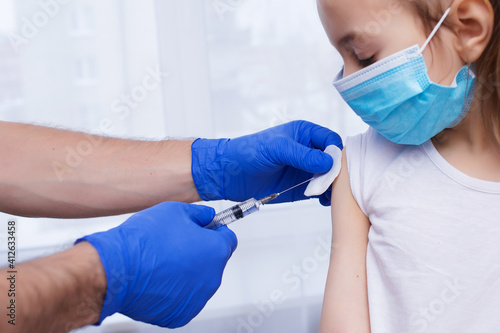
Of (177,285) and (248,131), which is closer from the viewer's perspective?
(177,285)

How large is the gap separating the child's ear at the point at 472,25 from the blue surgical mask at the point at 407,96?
3cm

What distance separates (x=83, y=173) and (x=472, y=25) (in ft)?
3.51

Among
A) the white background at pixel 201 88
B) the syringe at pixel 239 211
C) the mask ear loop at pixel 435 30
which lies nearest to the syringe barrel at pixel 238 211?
the syringe at pixel 239 211

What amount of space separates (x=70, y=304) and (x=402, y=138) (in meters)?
0.75

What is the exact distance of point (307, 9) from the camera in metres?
1.79

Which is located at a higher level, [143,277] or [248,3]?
[248,3]

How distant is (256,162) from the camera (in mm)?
1275

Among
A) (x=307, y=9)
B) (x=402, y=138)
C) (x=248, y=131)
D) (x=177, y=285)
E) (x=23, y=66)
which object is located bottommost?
(x=177, y=285)

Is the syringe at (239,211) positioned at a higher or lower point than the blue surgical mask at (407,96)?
lower

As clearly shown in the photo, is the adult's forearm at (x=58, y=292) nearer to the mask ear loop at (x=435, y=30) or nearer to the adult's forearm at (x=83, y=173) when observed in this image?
the adult's forearm at (x=83, y=173)

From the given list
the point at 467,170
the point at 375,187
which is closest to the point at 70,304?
the point at 375,187

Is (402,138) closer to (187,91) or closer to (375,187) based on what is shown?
(375,187)

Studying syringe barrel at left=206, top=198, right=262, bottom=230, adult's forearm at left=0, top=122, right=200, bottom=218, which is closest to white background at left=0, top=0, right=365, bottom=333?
adult's forearm at left=0, top=122, right=200, bottom=218

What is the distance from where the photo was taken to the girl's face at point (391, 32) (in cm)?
94
